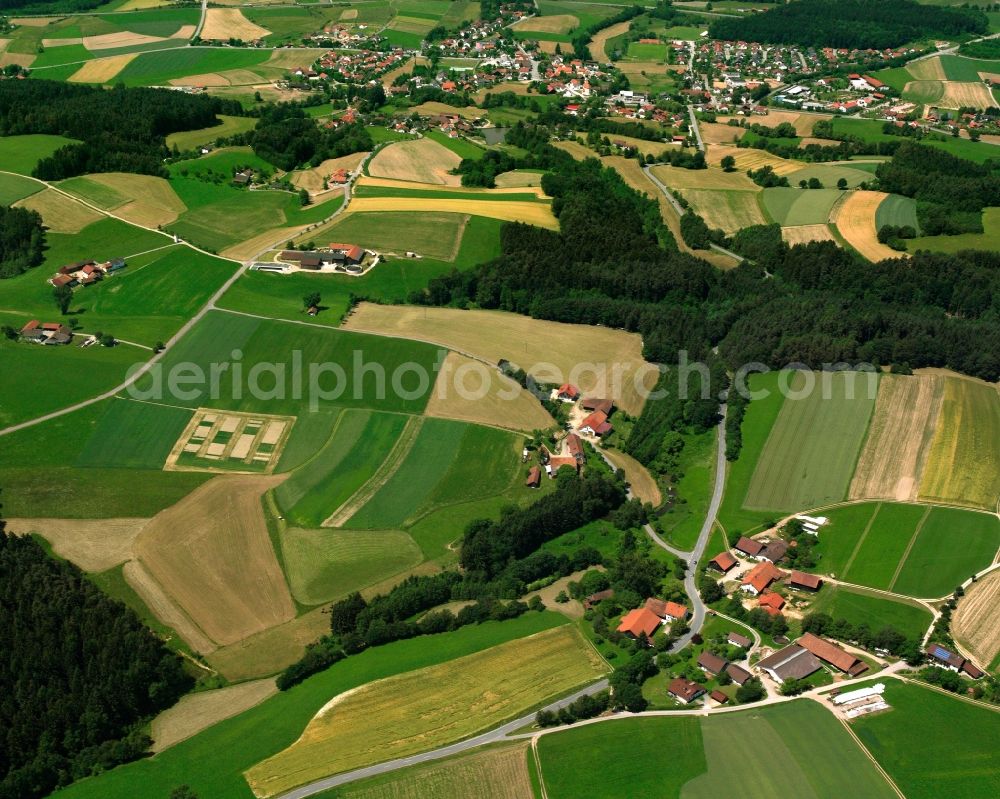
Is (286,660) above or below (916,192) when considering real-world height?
below

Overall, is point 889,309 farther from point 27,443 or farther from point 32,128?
point 32,128

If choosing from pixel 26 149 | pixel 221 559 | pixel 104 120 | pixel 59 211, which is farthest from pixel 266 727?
pixel 104 120

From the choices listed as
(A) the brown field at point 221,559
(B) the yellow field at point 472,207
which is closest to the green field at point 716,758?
(A) the brown field at point 221,559

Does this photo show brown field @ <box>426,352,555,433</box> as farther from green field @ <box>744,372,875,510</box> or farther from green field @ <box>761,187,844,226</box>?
green field @ <box>761,187,844,226</box>

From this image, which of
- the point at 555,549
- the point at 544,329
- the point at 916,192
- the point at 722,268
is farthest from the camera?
the point at 916,192

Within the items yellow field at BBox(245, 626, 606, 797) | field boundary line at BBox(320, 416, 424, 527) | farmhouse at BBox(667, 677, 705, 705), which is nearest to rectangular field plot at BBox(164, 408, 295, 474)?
field boundary line at BBox(320, 416, 424, 527)

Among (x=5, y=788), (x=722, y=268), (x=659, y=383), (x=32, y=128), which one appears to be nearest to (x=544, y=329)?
(x=659, y=383)

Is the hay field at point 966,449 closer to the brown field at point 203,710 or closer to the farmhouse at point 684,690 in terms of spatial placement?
the farmhouse at point 684,690
